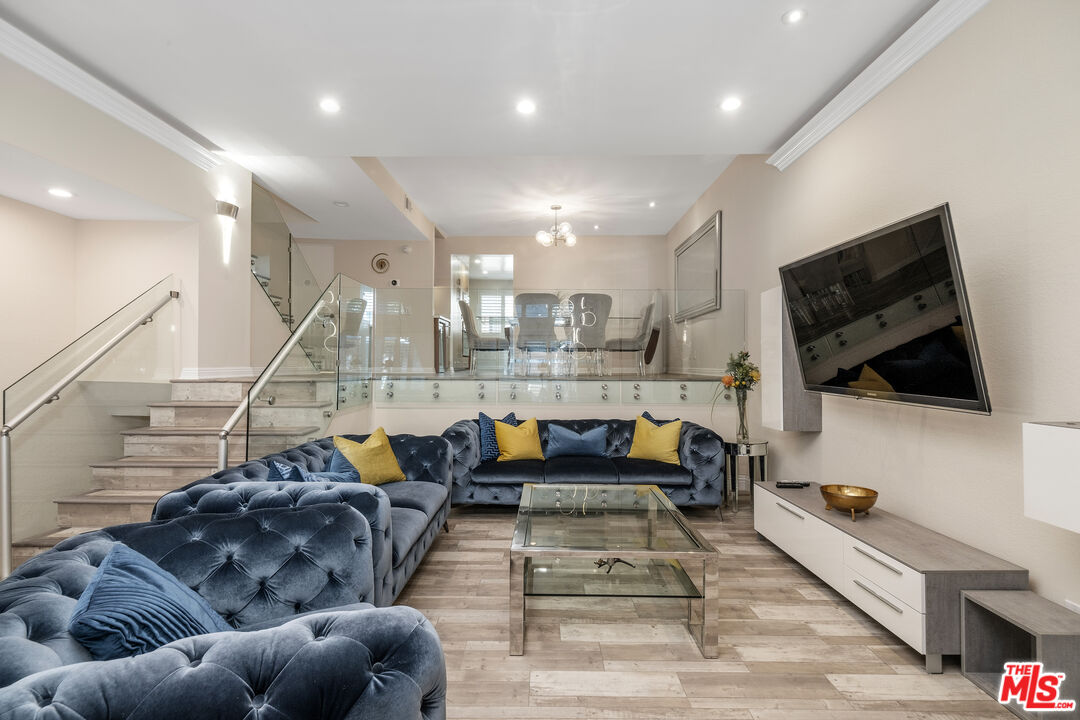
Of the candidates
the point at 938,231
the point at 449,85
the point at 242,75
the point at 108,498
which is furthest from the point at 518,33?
the point at 108,498

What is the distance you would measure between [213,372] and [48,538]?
162cm

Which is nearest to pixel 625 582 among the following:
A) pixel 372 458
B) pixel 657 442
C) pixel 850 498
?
pixel 850 498

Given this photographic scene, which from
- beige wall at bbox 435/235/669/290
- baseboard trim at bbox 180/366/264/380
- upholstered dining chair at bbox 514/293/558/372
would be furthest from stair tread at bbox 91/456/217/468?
beige wall at bbox 435/235/669/290

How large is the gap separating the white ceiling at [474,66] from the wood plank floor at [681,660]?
9.28ft

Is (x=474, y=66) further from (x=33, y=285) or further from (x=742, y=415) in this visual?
(x=33, y=285)

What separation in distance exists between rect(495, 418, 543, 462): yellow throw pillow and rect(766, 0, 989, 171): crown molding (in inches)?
115

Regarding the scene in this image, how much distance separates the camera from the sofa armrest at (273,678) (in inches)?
30.3

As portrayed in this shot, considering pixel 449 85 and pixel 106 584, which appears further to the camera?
pixel 449 85

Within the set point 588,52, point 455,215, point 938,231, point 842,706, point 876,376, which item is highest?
Result: point 455,215

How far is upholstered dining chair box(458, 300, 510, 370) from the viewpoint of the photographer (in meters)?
5.80

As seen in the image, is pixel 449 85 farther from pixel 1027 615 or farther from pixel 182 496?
pixel 1027 615

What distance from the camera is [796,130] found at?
375 cm

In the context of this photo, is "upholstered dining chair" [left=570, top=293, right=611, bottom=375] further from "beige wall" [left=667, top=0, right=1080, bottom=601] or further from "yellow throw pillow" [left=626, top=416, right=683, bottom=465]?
"beige wall" [left=667, top=0, right=1080, bottom=601]

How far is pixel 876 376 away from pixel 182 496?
3113 millimetres
